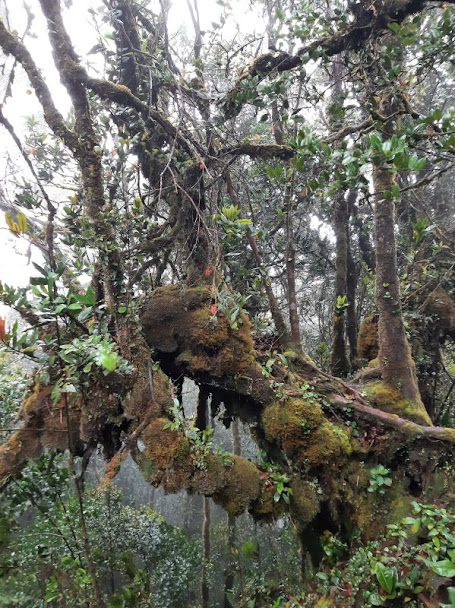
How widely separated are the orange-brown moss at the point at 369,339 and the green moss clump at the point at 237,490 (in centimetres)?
266

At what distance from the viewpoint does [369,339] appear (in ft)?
16.7

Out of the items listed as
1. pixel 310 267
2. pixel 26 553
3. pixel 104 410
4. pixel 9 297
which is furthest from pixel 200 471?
pixel 310 267

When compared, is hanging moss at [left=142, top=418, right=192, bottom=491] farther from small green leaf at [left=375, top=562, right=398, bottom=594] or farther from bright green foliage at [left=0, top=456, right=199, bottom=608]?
small green leaf at [left=375, top=562, right=398, bottom=594]

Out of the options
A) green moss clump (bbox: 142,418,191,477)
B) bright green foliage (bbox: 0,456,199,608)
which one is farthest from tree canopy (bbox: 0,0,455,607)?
bright green foliage (bbox: 0,456,199,608)

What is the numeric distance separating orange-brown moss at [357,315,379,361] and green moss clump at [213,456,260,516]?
2662mm

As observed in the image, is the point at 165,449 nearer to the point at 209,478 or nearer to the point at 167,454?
the point at 167,454

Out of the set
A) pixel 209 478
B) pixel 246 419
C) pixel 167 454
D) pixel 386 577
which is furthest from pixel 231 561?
pixel 386 577

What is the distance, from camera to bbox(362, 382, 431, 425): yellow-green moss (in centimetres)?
370

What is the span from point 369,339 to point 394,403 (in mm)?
1426

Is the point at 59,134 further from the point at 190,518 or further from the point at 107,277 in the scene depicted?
the point at 190,518

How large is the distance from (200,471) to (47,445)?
1.32m

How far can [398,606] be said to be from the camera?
2432 millimetres

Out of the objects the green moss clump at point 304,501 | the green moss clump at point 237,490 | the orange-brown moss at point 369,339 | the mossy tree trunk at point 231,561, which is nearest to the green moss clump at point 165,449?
the green moss clump at point 237,490

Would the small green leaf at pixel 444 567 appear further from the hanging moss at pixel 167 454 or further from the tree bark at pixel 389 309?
the tree bark at pixel 389 309
